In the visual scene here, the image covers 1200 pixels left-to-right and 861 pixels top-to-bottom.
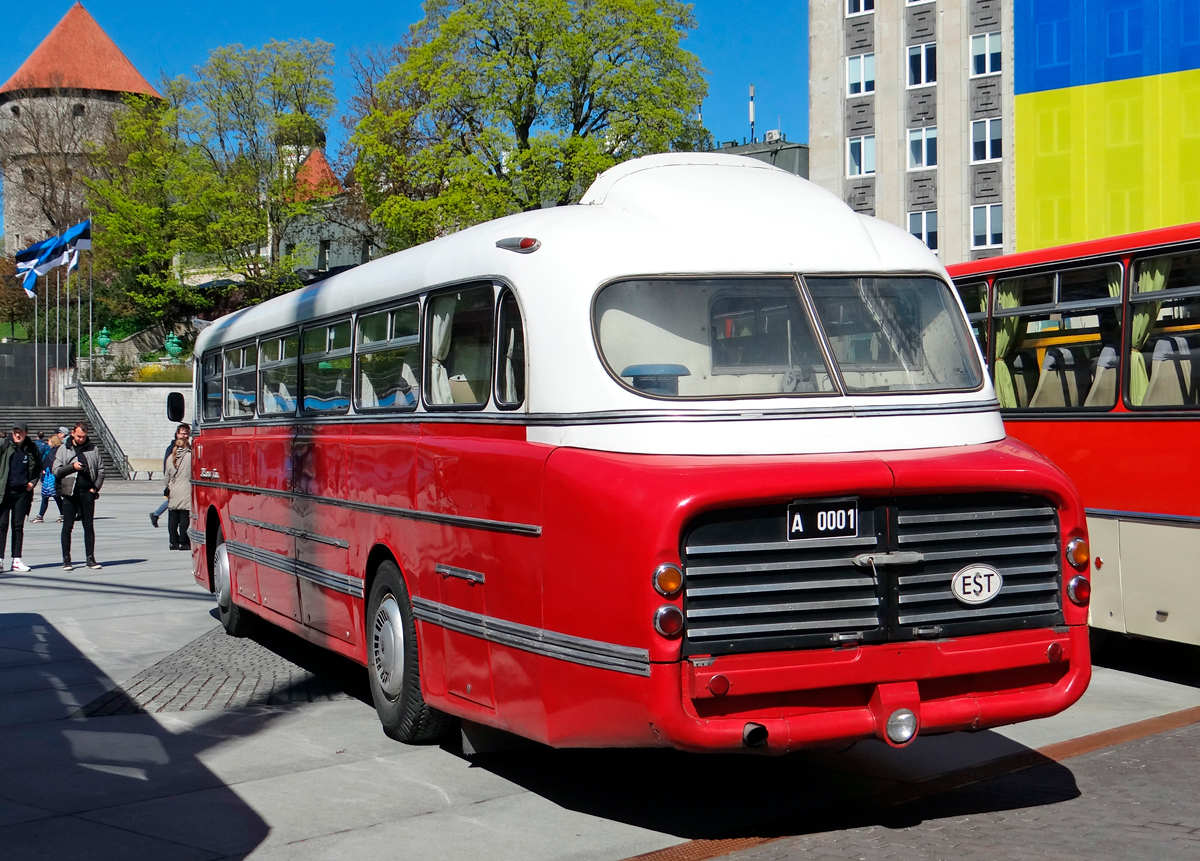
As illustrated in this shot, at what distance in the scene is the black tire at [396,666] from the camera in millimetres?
7891

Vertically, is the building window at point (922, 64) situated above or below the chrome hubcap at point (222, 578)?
above

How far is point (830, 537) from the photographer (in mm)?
5984

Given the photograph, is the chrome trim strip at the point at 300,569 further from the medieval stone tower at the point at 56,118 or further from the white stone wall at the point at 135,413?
the medieval stone tower at the point at 56,118

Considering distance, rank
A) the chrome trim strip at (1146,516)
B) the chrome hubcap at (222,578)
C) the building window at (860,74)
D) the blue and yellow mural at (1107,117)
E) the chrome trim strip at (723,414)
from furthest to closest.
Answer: the building window at (860,74) → the blue and yellow mural at (1107,117) → the chrome hubcap at (222,578) → the chrome trim strip at (1146,516) → the chrome trim strip at (723,414)

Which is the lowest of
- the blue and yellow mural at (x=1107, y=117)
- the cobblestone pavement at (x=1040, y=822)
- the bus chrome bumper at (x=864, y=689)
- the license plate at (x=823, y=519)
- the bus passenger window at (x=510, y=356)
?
the cobblestone pavement at (x=1040, y=822)

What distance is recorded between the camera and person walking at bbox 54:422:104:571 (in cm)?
1831

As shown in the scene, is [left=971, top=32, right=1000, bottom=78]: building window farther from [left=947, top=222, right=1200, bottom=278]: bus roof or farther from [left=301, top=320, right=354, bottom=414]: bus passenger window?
[left=301, top=320, right=354, bottom=414]: bus passenger window

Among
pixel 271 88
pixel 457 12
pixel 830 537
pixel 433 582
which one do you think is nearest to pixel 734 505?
pixel 830 537

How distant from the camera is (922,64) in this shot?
51.9 m

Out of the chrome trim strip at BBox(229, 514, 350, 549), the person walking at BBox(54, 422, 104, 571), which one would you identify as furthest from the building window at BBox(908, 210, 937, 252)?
the chrome trim strip at BBox(229, 514, 350, 549)

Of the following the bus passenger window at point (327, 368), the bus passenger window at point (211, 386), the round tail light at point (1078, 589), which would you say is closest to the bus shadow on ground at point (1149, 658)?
the round tail light at point (1078, 589)

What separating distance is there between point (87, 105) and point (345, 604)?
7842 cm

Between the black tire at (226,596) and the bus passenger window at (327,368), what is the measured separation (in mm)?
2872

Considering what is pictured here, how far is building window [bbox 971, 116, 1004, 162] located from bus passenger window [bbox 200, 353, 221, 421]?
41257mm
